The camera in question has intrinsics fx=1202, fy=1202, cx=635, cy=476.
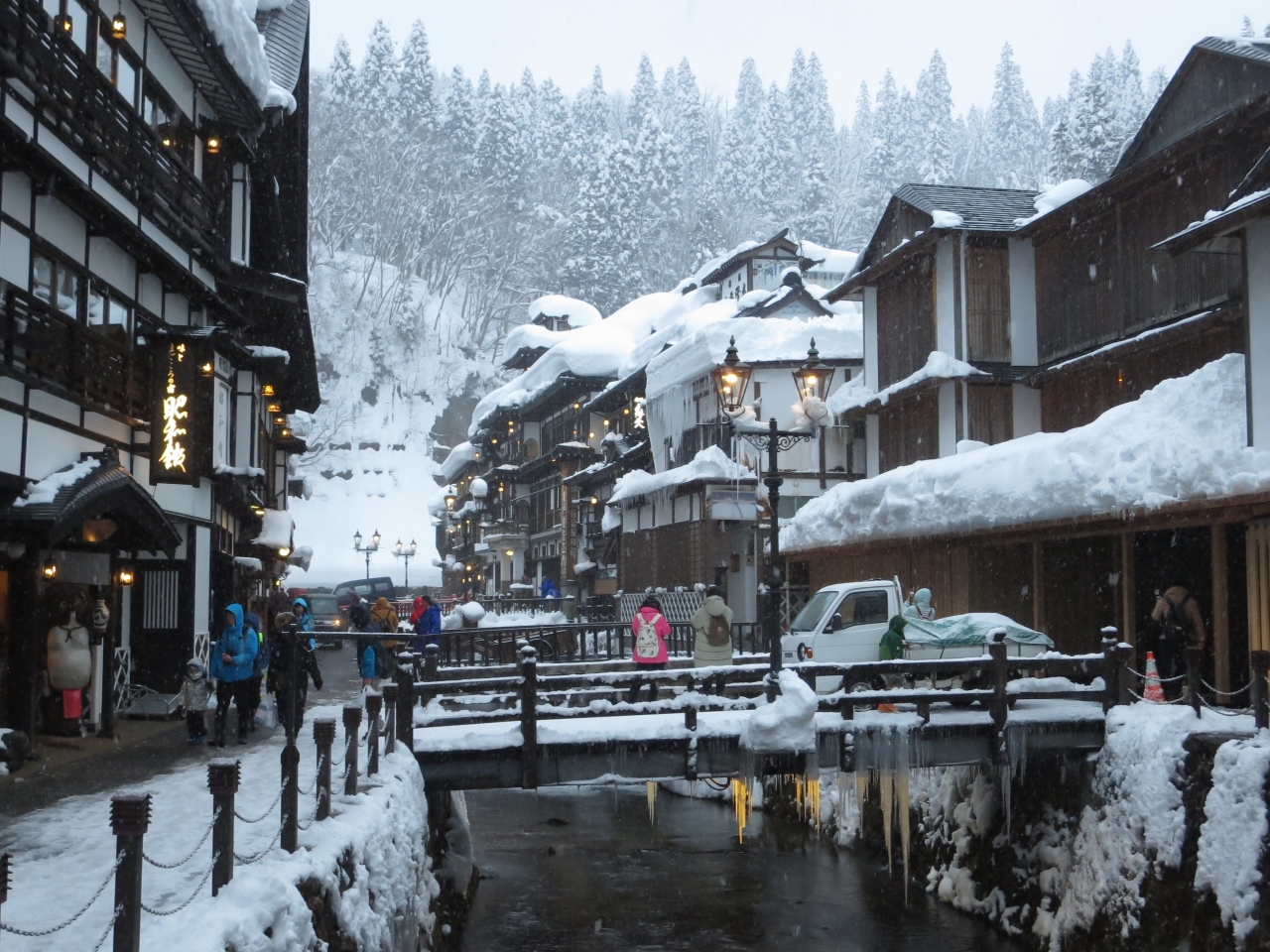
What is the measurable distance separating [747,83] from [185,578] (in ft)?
404

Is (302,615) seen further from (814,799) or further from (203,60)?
(814,799)

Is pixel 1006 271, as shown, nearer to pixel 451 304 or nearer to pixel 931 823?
pixel 931 823

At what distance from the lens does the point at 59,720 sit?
15.6 m

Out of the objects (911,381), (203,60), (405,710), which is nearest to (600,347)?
(911,381)

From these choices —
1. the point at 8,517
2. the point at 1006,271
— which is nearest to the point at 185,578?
the point at 8,517

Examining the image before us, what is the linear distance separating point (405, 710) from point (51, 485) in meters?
4.80

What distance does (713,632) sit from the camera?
18.9 meters

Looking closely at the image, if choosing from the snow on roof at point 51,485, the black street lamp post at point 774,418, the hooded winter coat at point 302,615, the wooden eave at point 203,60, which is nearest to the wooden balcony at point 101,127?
the wooden eave at point 203,60

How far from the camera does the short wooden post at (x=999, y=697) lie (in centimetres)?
1559

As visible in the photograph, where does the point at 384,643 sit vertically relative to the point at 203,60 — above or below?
below

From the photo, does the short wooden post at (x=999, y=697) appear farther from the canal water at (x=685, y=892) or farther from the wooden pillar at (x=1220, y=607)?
the wooden pillar at (x=1220, y=607)

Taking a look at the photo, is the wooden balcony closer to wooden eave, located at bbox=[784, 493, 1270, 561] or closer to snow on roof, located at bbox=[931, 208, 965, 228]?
wooden eave, located at bbox=[784, 493, 1270, 561]

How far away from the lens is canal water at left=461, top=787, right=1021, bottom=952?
54.5ft

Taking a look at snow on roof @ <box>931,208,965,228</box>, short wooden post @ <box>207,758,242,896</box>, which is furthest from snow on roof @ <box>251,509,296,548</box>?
short wooden post @ <box>207,758,242,896</box>
